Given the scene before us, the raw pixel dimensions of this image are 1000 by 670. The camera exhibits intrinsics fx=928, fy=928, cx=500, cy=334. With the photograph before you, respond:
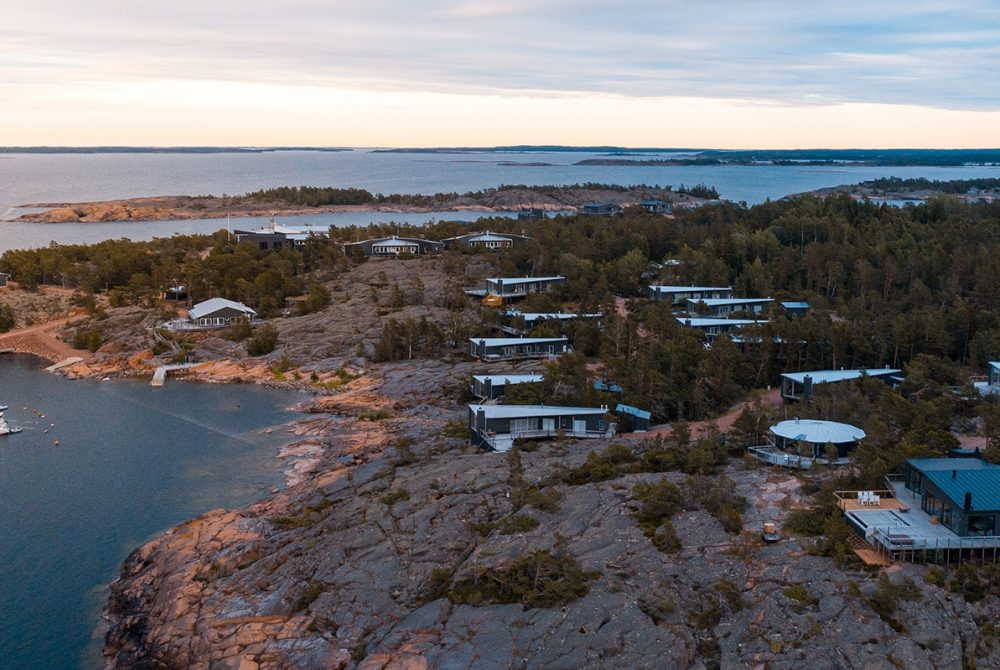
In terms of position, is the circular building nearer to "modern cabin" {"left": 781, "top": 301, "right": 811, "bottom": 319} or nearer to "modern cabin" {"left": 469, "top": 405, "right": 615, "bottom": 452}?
"modern cabin" {"left": 469, "top": 405, "right": 615, "bottom": 452}

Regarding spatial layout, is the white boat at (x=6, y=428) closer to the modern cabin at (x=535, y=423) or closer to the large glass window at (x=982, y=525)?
the modern cabin at (x=535, y=423)

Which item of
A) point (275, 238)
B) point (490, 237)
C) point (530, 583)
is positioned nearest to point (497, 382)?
point (530, 583)

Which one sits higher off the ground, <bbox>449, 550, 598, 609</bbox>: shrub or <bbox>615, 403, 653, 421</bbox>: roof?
<bbox>449, 550, 598, 609</bbox>: shrub

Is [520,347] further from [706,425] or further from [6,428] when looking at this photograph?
[6,428]

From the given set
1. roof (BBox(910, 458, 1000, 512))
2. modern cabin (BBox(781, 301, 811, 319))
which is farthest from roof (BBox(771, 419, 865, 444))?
modern cabin (BBox(781, 301, 811, 319))

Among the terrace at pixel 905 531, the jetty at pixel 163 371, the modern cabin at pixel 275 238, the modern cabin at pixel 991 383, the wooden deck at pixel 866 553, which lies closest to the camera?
the wooden deck at pixel 866 553

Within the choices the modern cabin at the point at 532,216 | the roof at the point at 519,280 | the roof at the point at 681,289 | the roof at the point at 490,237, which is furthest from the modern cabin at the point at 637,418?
the modern cabin at the point at 532,216
